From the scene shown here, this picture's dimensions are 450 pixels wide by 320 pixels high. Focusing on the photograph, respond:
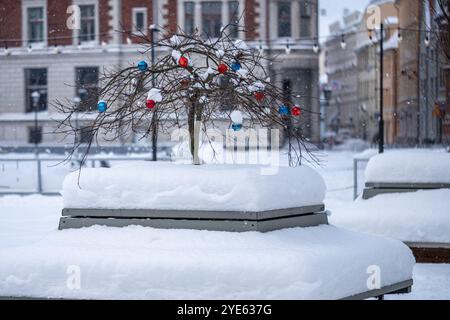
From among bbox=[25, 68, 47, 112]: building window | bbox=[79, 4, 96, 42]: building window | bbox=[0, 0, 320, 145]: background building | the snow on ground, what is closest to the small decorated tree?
the snow on ground

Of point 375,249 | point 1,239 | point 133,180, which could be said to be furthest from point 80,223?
point 1,239

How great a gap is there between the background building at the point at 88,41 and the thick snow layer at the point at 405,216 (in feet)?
132

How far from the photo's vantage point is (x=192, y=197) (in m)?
7.16

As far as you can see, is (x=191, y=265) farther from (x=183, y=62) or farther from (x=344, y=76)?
(x=344, y=76)

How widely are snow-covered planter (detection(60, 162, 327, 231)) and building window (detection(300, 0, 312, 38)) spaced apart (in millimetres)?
46616

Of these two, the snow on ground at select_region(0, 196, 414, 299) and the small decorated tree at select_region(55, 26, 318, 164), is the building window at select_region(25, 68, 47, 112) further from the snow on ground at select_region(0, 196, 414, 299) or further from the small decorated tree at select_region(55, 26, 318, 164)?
the snow on ground at select_region(0, 196, 414, 299)

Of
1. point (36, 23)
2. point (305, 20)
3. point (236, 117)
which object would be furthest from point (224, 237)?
point (36, 23)

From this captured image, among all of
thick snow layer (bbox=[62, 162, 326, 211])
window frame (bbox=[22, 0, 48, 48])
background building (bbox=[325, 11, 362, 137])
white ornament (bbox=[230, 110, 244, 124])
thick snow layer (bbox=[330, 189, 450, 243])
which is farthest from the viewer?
background building (bbox=[325, 11, 362, 137])

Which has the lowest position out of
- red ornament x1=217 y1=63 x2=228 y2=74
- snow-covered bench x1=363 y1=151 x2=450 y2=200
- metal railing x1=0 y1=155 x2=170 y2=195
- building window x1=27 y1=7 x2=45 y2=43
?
metal railing x1=0 y1=155 x2=170 y2=195

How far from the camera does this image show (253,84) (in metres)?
8.04

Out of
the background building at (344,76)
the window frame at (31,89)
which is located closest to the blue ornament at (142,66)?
the window frame at (31,89)

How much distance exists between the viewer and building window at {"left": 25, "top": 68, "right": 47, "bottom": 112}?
54.0 meters

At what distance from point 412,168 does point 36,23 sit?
1776 inches
